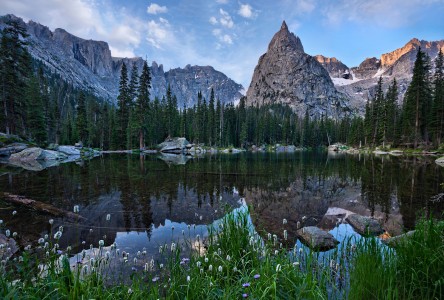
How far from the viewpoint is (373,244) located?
4219 mm

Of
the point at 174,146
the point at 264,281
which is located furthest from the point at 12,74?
the point at 264,281

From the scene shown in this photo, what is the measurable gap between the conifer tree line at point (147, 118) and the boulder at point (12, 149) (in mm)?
6151

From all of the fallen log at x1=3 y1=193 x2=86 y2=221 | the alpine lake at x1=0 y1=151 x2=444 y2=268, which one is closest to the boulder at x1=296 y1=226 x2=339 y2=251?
the alpine lake at x1=0 y1=151 x2=444 y2=268

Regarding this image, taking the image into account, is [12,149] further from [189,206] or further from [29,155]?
[189,206]

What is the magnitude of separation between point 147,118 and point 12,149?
39.0 metres

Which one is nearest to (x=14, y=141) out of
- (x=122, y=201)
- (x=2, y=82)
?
(x=2, y=82)

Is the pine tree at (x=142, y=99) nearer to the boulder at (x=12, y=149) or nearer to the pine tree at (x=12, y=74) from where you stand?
the pine tree at (x=12, y=74)

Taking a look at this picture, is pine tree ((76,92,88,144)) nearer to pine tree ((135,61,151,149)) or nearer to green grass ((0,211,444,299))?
pine tree ((135,61,151,149))

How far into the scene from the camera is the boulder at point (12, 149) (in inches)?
1323

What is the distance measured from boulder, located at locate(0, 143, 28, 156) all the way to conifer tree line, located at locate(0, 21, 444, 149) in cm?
615

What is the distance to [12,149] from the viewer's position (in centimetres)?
3444

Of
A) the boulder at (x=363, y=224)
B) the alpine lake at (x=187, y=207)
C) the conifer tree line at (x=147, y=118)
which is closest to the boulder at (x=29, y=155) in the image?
the conifer tree line at (x=147, y=118)

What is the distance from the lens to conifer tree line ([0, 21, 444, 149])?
40.3 metres

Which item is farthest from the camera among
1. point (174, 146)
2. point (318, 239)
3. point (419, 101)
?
point (174, 146)
